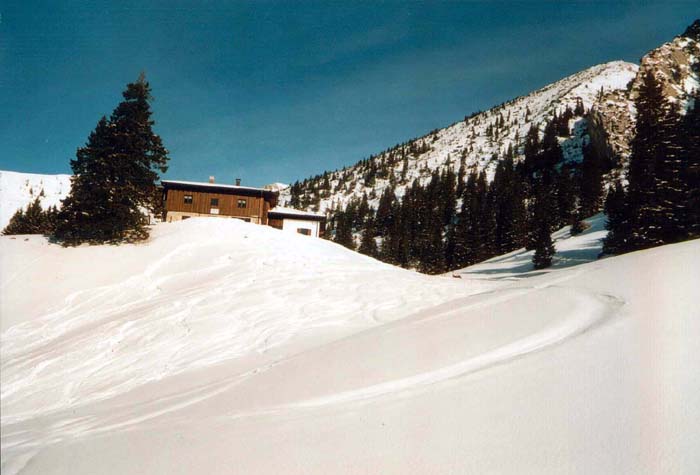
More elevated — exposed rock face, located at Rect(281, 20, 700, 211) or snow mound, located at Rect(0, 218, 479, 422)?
exposed rock face, located at Rect(281, 20, 700, 211)

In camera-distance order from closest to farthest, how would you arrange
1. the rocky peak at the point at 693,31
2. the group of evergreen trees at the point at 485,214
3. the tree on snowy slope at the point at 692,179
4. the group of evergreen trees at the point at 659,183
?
the tree on snowy slope at the point at 692,179, the group of evergreen trees at the point at 659,183, the group of evergreen trees at the point at 485,214, the rocky peak at the point at 693,31

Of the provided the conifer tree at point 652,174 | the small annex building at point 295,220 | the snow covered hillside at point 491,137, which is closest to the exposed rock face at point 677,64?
the snow covered hillside at point 491,137

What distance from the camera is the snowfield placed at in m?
2.67

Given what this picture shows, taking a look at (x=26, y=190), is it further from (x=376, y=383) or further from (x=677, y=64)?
(x=677, y=64)

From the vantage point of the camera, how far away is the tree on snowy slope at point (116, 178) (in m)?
18.3

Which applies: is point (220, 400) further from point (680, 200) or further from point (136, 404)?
point (680, 200)

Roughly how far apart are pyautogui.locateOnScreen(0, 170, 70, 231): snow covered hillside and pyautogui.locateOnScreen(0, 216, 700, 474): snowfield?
560ft

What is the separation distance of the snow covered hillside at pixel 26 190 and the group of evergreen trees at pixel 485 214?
133 m

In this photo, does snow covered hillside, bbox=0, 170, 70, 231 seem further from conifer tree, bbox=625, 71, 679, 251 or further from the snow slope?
conifer tree, bbox=625, 71, 679, 251

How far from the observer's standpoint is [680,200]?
2227cm

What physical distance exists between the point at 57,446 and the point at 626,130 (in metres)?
99.2

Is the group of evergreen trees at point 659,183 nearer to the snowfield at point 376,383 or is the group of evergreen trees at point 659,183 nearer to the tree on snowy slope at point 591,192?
the snowfield at point 376,383

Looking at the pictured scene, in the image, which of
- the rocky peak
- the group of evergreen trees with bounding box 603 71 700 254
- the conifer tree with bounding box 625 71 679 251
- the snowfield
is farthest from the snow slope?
the rocky peak

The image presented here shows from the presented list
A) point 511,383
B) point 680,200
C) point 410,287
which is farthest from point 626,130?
point 511,383
